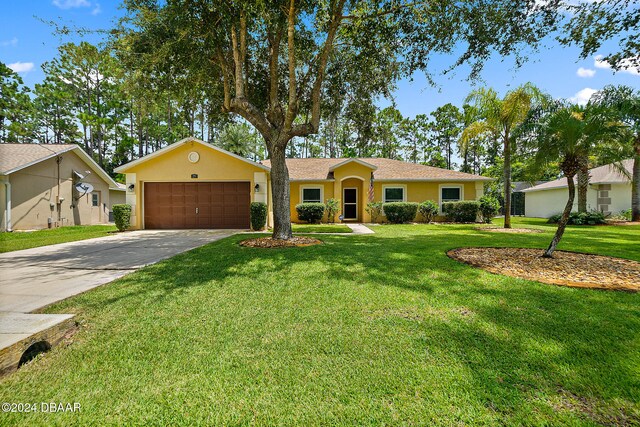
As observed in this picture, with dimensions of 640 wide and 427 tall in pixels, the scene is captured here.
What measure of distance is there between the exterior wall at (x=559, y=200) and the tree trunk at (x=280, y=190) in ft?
72.1

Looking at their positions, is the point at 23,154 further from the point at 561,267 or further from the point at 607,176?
the point at 607,176

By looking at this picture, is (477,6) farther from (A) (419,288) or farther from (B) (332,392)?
(B) (332,392)

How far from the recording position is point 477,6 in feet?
24.1

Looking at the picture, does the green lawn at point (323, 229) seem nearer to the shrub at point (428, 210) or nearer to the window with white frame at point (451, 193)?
the shrub at point (428, 210)

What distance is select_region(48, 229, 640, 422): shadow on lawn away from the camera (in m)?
2.08

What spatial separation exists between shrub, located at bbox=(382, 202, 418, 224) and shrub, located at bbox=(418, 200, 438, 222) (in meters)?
0.46

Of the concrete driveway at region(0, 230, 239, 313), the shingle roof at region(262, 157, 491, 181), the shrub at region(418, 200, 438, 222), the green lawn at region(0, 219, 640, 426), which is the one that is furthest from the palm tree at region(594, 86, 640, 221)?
the concrete driveway at region(0, 230, 239, 313)

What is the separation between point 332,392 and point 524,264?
17.7 feet

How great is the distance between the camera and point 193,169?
12836 millimetres

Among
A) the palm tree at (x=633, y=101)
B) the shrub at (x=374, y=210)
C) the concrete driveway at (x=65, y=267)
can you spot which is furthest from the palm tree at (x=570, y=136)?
the shrub at (x=374, y=210)

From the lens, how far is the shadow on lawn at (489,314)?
2.08 meters

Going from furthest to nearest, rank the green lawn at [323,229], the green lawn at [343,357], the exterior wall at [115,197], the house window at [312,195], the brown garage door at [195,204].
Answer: the exterior wall at [115,197]
the house window at [312,195]
the brown garage door at [195,204]
the green lawn at [323,229]
the green lawn at [343,357]

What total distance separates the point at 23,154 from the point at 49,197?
2489mm

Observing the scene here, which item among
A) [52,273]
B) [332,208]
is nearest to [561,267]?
[52,273]
